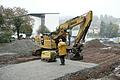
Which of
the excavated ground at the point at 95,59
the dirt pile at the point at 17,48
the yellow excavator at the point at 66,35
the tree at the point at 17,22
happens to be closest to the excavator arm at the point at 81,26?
the yellow excavator at the point at 66,35

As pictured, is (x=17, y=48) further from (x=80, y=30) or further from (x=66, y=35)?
(x=80, y=30)

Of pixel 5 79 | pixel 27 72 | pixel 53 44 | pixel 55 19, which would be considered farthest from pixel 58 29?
pixel 55 19

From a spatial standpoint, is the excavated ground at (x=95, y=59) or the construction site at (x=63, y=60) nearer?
the excavated ground at (x=95, y=59)

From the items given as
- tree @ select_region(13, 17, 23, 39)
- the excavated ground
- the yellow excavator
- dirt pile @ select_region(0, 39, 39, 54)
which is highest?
tree @ select_region(13, 17, 23, 39)

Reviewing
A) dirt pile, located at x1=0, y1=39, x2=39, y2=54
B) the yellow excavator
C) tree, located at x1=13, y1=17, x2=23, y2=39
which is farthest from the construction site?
tree, located at x1=13, y1=17, x2=23, y2=39

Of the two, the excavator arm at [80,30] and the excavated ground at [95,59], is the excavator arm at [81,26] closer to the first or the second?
the excavator arm at [80,30]

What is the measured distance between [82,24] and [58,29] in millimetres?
2641

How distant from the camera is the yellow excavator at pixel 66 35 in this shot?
20.6m

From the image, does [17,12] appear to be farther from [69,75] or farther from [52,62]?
[69,75]

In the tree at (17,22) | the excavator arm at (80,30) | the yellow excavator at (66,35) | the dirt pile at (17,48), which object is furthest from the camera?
the tree at (17,22)

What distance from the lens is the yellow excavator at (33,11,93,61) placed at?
67.7ft

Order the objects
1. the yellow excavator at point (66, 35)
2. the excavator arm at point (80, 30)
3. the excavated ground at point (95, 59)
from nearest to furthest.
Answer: the excavated ground at point (95, 59), the yellow excavator at point (66, 35), the excavator arm at point (80, 30)

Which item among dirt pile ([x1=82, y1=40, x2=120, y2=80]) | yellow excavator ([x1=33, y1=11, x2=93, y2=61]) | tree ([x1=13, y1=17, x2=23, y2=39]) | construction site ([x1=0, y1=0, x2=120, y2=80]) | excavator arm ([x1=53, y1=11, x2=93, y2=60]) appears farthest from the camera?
tree ([x1=13, y1=17, x2=23, y2=39])

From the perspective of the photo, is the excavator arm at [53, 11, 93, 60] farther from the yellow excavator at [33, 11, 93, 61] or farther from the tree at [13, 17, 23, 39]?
the tree at [13, 17, 23, 39]
